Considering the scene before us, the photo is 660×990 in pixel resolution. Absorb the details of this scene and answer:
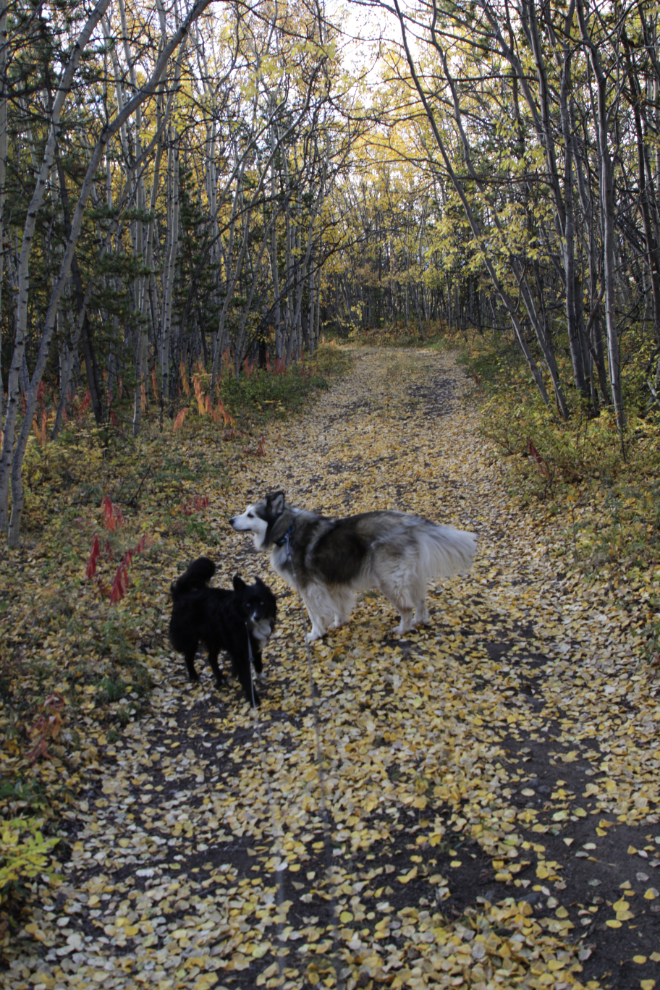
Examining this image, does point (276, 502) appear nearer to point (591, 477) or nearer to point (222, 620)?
point (222, 620)

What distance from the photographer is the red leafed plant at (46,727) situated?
4035 millimetres

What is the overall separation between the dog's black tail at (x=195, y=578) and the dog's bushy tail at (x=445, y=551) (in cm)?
208

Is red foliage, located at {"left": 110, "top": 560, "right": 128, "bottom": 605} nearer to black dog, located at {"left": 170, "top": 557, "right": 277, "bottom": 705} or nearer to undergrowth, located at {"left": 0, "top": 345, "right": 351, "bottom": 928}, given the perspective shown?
undergrowth, located at {"left": 0, "top": 345, "right": 351, "bottom": 928}

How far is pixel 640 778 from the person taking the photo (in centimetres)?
382

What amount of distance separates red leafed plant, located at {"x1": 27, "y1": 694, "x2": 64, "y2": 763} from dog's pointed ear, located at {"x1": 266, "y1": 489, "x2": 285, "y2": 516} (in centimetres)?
259

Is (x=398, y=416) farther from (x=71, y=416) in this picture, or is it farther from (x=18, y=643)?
(x=18, y=643)

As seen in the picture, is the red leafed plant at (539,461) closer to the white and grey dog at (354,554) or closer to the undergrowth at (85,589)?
the white and grey dog at (354,554)

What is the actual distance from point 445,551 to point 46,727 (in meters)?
3.69

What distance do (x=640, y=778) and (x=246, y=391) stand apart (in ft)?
47.9

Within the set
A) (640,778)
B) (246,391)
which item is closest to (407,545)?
(640,778)

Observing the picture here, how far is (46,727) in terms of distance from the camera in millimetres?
4203

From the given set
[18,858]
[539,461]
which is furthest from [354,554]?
[539,461]

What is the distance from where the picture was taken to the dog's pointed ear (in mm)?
6039

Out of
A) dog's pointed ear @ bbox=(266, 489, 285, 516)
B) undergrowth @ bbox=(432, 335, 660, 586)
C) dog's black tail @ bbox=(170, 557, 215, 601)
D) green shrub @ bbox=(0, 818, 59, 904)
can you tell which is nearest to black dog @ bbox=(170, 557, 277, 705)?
dog's black tail @ bbox=(170, 557, 215, 601)
